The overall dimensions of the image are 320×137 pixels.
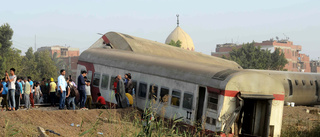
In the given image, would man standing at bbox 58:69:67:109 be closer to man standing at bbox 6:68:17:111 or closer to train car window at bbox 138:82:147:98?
man standing at bbox 6:68:17:111

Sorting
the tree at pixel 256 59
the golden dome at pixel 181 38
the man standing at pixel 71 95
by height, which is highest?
the golden dome at pixel 181 38

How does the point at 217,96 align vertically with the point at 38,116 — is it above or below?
above

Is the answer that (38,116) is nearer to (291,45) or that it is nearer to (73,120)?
(73,120)

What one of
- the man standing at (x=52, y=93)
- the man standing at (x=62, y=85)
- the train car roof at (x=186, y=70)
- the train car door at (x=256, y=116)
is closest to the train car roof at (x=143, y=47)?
the train car roof at (x=186, y=70)

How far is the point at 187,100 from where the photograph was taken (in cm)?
1550

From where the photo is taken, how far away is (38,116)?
14750mm

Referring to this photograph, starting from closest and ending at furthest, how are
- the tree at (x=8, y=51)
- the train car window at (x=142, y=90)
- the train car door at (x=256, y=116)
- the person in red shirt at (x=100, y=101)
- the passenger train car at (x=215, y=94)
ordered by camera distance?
the passenger train car at (x=215, y=94), the train car door at (x=256, y=116), the train car window at (x=142, y=90), the person in red shirt at (x=100, y=101), the tree at (x=8, y=51)

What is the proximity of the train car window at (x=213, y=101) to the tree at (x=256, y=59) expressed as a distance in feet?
269

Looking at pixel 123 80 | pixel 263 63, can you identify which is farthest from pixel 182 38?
pixel 123 80

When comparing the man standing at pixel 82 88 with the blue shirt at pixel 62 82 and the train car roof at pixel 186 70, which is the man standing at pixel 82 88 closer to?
the blue shirt at pixel 62 82

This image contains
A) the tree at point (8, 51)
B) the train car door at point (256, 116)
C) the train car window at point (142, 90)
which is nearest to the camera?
the train car door at point (256, 116)

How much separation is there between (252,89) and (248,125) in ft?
4.72

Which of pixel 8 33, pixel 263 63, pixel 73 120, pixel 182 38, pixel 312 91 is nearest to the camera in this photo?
pixel 73 120

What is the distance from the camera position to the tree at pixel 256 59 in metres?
97.0
